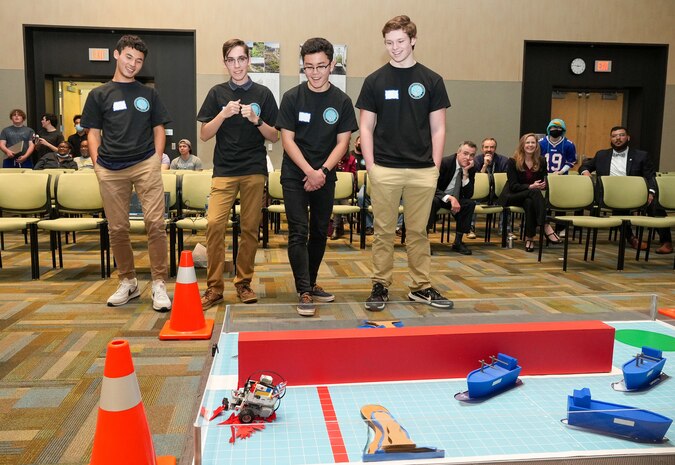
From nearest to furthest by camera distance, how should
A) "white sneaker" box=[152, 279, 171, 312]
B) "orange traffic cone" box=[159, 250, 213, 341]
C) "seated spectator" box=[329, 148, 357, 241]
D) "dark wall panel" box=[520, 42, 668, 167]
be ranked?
"orange traffic cone" box=[159, 250, 213, 341] < "white sneaker" box=[152, 279, 171, 312] < "seated spectator" box=[329, 148, 357, 241] < "dark wall panel" box=[520, 42, 668, 167]

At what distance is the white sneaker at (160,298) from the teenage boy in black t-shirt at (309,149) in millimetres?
775

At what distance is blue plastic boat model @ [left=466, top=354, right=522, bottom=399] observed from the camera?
67.3 inches

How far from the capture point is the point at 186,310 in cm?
293

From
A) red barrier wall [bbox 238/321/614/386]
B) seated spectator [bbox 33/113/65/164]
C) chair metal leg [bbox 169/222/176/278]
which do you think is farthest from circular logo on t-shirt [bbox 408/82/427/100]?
seated spectator [bbox 33/113/65/164]

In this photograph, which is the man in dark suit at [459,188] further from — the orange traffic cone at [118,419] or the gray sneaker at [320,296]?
the orange traffic cone at [118,419]

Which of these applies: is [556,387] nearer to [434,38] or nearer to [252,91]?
[252,91]

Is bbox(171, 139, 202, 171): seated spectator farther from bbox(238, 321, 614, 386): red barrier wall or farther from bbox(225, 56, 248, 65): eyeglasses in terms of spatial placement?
bbox(238, 321, 614, 386): red barrier wall

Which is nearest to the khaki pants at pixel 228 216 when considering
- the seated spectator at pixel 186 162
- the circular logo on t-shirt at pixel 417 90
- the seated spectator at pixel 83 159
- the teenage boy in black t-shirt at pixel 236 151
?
the teenage boy in black t-shirt at pixel 236 151

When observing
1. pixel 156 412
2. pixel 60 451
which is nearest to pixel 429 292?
pixel 156 412

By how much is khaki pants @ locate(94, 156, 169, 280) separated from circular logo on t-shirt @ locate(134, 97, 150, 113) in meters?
0.28

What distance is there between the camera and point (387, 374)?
1.87 m

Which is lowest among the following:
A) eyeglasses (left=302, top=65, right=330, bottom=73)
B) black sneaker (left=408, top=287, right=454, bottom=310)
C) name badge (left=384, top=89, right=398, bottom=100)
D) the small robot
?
black sneaker (left=408, top=287, right=454, bottom=310)

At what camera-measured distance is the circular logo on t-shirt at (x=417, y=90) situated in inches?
128

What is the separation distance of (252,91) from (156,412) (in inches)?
77.4
